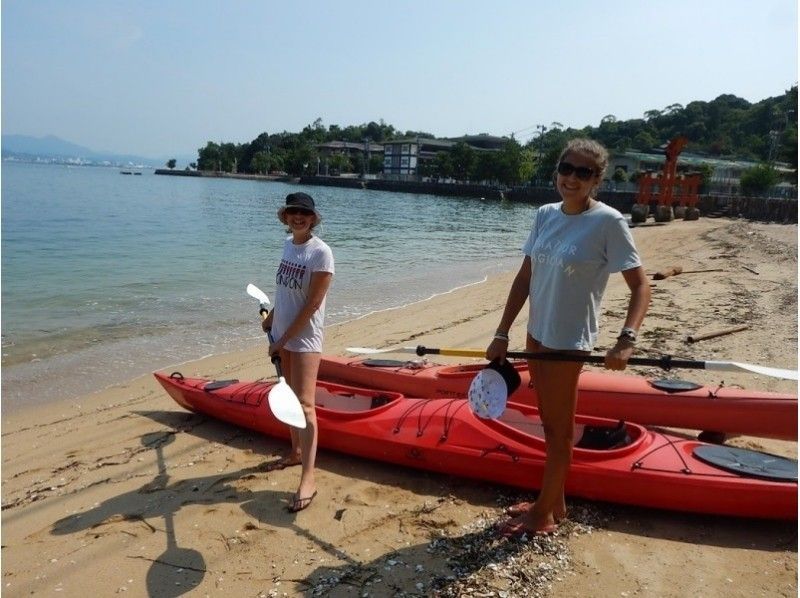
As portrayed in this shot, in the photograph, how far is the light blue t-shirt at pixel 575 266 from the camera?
7.44 ft

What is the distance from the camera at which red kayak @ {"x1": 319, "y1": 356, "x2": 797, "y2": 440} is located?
3867 mm

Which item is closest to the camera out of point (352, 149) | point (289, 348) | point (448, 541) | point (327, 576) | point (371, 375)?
point (327, 576)

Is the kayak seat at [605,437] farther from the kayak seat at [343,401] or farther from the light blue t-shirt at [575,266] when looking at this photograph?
the kayak seat at [343,401]

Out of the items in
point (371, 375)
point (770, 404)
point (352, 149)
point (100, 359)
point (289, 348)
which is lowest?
point (100, 359)

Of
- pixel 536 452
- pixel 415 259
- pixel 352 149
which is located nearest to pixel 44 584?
pixel 536 452

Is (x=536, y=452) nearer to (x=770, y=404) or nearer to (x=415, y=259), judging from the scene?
(x=770, y=404)

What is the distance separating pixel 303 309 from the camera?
3168 mm

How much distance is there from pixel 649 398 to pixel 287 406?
8.80 feet

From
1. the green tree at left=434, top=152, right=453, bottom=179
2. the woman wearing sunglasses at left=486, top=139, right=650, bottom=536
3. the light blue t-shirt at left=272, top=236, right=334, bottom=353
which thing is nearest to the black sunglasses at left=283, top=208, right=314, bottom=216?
→ the light blue t-shirt at left=272, top=236, right=334, bottom=353

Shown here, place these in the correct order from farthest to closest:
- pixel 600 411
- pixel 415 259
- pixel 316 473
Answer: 1. pixel 415 259
2. pixel 600 411
3. pixel 316 473

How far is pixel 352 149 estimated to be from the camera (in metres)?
114

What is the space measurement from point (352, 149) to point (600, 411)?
374 feet

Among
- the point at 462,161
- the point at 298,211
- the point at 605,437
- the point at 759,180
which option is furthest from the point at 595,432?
the point at 462,161

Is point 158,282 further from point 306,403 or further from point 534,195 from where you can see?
point 534,195
